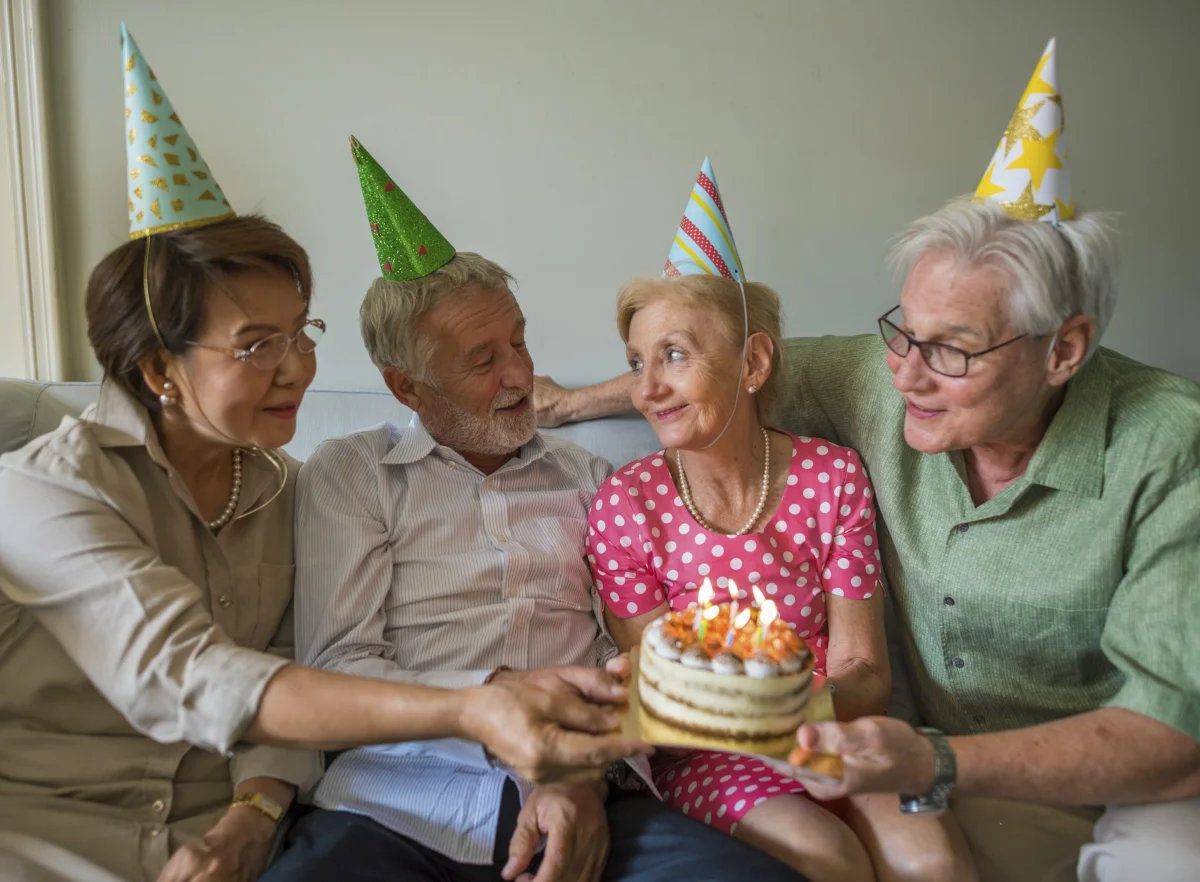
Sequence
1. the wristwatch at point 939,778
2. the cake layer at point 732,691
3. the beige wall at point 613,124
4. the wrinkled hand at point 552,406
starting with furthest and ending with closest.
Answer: the beige wall at point 613,124
the wrinkled hand at point 552,406
the wristwatch at point 939,778
the cake layer at point 732,691

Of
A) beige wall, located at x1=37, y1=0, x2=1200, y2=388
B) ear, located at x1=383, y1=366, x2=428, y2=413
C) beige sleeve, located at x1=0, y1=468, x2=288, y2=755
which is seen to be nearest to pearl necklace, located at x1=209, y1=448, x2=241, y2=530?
beige sleeve, located at x1=0, y1=468, x2=288, y2=755

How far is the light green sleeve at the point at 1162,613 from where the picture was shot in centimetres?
138

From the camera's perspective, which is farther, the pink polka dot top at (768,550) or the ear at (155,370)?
the pink polka dot top at (768,550)

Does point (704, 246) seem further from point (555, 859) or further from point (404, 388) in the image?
point (555, 859)

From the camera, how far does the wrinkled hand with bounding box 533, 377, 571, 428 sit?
2225 millimetres

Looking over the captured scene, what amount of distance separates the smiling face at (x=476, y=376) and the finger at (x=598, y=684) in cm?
61

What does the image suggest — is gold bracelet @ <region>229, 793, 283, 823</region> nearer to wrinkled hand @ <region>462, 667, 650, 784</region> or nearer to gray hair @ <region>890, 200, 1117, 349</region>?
wrinkled hand @ <region>462, 667, 650, 784</region>

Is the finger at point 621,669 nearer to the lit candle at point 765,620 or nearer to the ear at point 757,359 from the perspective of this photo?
the lit candle at point 765,620

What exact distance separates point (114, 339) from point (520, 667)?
910 millimetres

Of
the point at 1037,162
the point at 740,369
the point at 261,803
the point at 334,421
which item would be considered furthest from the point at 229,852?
the point at 1037,162

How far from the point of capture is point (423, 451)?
1849 mm

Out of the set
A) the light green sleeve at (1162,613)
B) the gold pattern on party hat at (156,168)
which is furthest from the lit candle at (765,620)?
the gold pattern on party hat at (156,168)

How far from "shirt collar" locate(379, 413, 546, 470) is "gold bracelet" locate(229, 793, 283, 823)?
644 millimetres

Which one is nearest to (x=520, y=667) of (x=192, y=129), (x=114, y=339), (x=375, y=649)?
(x=375, y=649)
